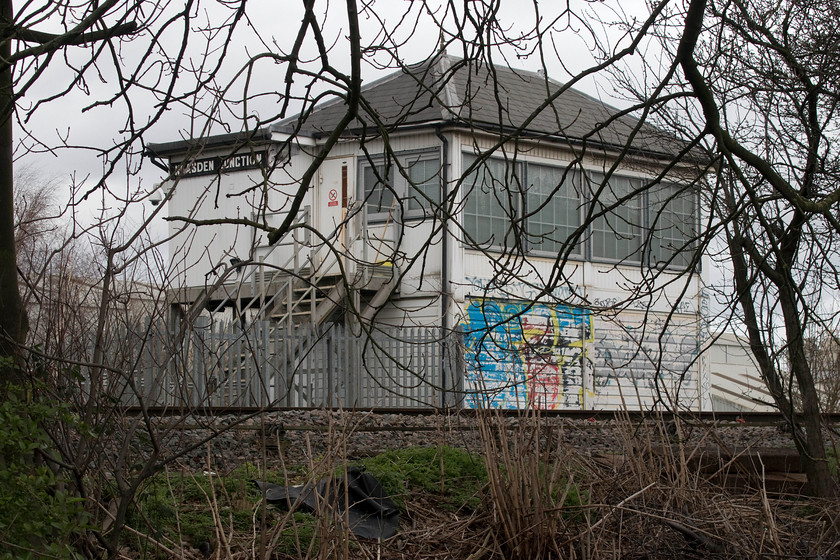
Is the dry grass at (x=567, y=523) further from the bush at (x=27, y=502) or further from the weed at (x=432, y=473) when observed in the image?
the bush at (x=27, y=502)

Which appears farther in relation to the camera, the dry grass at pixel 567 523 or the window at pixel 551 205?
the window at pixel 551 205

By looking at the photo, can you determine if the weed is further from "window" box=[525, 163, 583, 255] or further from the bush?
"window" box=[525, 163, 583, 255]

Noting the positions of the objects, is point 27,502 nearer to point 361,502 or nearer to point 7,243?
point 7,243

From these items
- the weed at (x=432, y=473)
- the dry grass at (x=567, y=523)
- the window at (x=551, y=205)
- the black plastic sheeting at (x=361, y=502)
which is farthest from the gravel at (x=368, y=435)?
the window at (x=551, y=205)

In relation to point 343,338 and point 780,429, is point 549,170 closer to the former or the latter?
point 343,338

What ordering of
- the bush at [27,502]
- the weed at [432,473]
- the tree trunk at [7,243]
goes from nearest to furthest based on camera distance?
the bush at [27,502]
the tree trunk at [7,243]
the weed at [432,473]

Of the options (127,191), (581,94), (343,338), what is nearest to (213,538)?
(127,191)

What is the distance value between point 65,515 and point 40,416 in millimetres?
529

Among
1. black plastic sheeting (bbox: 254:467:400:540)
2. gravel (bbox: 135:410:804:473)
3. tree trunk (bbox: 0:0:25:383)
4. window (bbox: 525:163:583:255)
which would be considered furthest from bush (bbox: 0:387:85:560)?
window (bbox: 525:163:583:255)

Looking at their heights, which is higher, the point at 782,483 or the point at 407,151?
the point at 407,151

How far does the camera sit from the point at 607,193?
878 inches

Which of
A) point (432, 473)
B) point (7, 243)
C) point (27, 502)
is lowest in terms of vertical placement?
point (432, 473)

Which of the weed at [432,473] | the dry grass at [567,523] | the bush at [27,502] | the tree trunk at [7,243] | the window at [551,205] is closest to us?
the bush at [27,502]

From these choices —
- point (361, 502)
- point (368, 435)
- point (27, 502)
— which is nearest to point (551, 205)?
point (368, 435)
